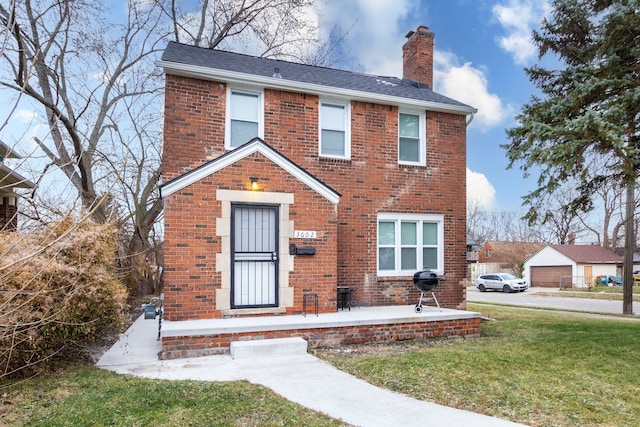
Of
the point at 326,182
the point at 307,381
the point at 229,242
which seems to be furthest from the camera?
the point at 326,182

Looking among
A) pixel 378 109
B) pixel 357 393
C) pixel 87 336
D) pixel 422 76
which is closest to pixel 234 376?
pixel 357 393

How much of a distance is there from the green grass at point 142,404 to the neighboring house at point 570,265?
40.7 meters

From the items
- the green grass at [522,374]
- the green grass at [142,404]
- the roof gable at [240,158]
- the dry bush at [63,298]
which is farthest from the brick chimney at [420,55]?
the green grass at [142,404]

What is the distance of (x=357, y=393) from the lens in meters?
5.14

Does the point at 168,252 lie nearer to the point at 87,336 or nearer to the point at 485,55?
the point at 87,336

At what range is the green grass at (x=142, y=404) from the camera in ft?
13.8

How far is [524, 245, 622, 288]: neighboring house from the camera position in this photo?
38844mm

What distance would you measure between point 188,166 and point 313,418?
641cm

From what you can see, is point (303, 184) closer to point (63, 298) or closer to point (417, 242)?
point (417, 242)

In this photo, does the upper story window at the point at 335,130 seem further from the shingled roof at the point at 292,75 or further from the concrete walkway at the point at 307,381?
the concrete walkway at the point at 307,381

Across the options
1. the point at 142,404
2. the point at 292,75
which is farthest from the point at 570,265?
the point at 142,404

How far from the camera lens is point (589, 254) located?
40.0 m

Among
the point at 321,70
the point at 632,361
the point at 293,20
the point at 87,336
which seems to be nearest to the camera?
the point at 87,336

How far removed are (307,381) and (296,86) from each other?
266 inches
